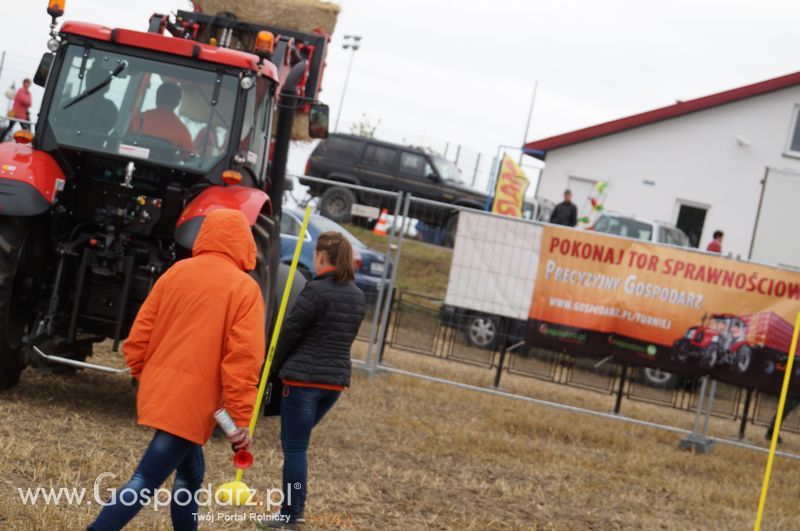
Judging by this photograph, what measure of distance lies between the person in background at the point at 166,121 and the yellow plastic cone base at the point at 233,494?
279 centimetres

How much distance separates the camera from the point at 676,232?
23406 mm

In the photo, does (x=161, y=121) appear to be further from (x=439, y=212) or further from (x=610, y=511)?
(x=439, y=212)

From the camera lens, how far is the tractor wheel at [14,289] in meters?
8.23

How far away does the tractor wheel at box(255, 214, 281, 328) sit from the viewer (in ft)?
28.8

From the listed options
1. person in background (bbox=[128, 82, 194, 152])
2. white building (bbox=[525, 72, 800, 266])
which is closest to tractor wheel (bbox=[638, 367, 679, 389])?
person in background (bbox=[128, 82, 194, 152])

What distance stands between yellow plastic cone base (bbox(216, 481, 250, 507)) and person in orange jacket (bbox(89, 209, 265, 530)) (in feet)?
6.27

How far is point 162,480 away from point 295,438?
5.18ft

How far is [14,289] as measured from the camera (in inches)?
336

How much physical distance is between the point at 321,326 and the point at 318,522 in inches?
48.1

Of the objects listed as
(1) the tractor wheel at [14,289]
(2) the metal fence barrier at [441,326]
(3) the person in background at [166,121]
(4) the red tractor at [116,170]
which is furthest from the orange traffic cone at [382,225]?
(1) the tractor wheel at [14,289]

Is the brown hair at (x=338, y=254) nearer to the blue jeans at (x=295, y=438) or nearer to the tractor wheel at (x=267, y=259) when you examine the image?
the blue jeans at (x=295, y=438)

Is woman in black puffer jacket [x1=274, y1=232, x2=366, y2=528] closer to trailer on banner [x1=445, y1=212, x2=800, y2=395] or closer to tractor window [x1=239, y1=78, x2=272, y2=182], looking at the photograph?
tractor window [x1=239, y1=78, x2=272, y2=182]

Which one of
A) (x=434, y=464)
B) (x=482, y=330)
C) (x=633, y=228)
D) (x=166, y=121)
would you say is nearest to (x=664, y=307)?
(x=482, y=330)

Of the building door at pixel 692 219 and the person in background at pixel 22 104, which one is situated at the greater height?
the building door at pixel 692 219
